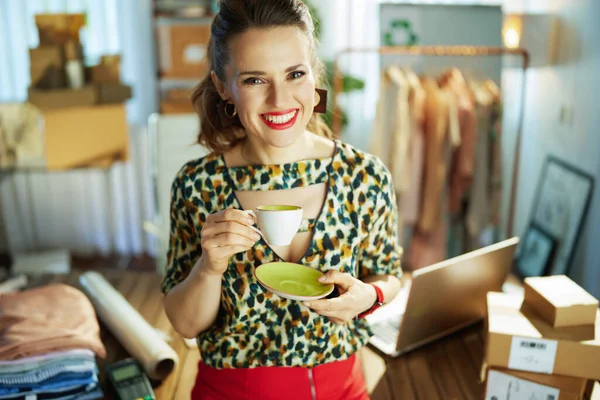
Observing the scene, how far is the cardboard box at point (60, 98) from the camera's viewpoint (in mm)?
2961

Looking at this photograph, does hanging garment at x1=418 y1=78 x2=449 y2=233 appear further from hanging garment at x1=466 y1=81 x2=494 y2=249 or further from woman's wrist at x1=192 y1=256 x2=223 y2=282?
woman's wrist at x1=192 y1=256 x2=223 y2=282

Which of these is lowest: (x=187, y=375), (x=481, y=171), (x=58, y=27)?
(x=187, y=375)

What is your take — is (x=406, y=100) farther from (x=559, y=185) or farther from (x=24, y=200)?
(x=24, y=200)

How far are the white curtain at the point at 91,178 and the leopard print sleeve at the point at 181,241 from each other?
2.85 m

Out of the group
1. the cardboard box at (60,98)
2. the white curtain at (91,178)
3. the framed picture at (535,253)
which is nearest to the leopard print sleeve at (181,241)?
the cardboard box at (60,98)

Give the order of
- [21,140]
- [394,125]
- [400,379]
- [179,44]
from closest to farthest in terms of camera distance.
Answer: [400,379] → [394,125] → [21,140] → [179,44]

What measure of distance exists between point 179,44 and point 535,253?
2578 mm

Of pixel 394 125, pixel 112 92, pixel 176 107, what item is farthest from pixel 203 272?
pixel 176 107

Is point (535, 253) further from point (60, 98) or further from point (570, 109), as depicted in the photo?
point (60, 98)

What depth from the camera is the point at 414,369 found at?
1372 millimetres

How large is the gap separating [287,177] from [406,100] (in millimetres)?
1837

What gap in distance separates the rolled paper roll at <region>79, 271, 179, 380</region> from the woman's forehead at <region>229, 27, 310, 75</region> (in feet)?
2.22

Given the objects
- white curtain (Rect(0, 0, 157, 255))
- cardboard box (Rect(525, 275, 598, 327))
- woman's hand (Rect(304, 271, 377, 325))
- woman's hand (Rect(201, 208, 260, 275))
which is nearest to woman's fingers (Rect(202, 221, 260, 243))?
woman's hand (Rect(201, 208, 260, 275))

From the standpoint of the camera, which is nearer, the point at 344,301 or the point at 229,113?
the point at 344,301
